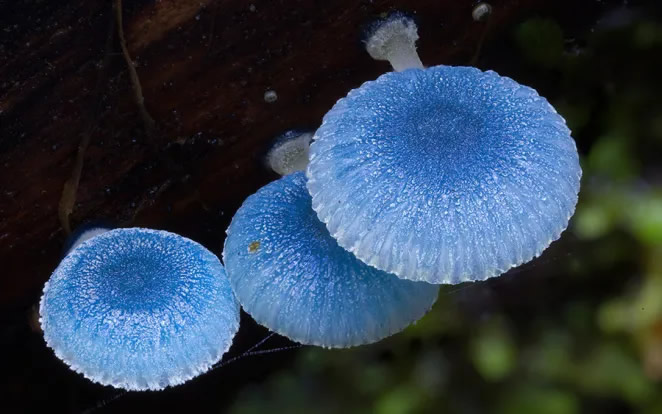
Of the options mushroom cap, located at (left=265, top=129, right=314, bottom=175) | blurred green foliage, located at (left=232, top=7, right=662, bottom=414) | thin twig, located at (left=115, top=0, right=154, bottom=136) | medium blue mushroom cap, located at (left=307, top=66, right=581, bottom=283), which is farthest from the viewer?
blurred green foliage, located at (left=232, top=7, right=662, bottom=414)

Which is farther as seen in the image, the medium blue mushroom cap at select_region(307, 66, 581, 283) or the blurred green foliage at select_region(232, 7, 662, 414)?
the blurred green foliage at select_region(232, 7, 662, 414)

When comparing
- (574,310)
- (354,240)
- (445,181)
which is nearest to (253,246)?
(354,240)

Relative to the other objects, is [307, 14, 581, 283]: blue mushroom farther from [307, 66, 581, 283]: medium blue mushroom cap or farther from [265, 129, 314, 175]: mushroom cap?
[265, 129, 314, 175]: mushroom cap

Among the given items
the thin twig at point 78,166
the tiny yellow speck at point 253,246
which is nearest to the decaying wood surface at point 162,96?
the thin twig at point 78,166

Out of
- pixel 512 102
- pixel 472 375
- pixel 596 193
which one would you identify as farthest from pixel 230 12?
pixel 472 375

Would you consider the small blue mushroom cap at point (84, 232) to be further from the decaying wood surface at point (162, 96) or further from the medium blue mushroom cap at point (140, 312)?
the medium blue mushroom cap at point (140, 312)

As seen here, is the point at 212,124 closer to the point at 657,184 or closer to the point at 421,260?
the point at 421,260

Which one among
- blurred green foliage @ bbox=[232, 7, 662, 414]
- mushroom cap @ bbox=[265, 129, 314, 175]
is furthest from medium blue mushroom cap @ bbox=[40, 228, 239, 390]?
blurred green foliage @ bbox=[232, 7, 662, 414]

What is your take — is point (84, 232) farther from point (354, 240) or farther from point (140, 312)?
point (354, 240)
